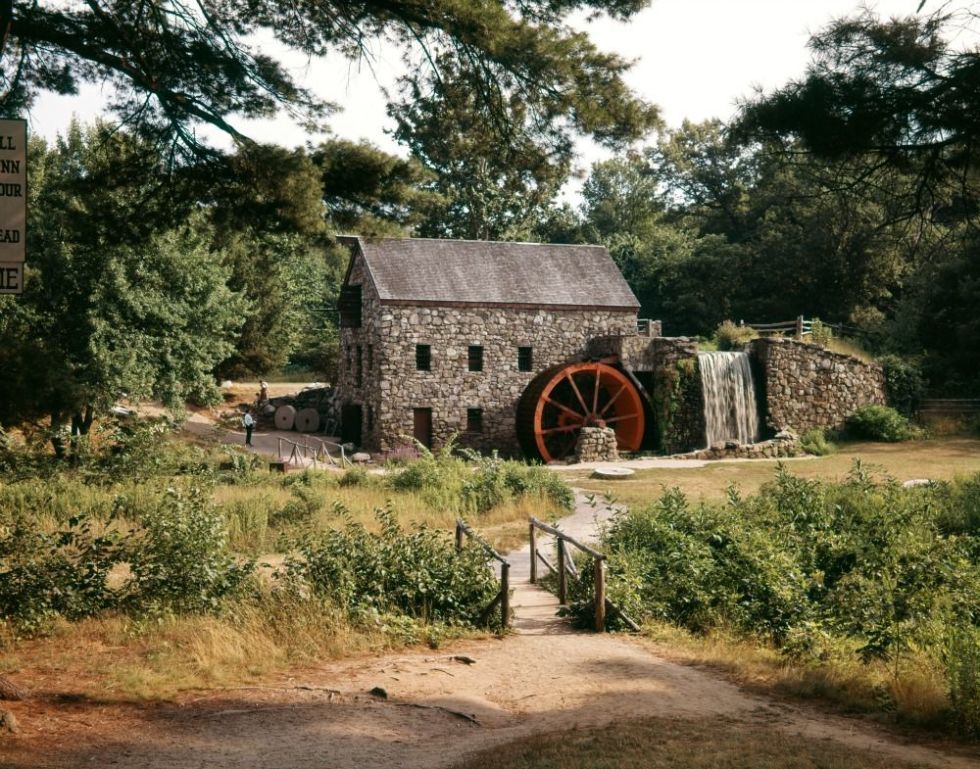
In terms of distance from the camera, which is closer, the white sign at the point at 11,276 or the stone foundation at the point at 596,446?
the white sign at the point at 11,276

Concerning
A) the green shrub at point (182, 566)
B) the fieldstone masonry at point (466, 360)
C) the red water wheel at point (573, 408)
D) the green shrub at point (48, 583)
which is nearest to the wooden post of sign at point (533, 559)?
the green shrub at point (182, 566)

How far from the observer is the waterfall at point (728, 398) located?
27016mm

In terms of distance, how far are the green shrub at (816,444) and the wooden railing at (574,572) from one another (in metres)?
16.0

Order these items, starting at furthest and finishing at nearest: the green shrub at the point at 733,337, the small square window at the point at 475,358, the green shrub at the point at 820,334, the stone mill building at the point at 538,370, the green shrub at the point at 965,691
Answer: the green shrub at the point at 733,337 → the green shrub at the point at 820,334 → the small square window at the point at 475,358 → the stone mill building at the point at 538,370 → the green shrub at the point at 965,691

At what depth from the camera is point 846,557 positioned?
34.6 feet

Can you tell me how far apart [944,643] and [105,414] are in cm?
1863

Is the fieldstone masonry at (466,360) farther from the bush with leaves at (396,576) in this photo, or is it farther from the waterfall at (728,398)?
the bush with leaves at (396,576)

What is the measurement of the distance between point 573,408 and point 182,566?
805 inches

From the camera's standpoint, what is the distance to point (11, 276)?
5.36 m

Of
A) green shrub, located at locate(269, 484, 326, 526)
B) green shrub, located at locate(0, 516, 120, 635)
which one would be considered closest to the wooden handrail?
green shrub, located at locate(269, 484, 326, 526)

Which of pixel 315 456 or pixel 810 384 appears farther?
pixel 810 384

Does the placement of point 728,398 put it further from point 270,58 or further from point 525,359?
point 270,58

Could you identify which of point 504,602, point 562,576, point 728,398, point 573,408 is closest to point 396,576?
point 504,602

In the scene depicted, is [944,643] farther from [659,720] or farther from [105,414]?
[105,414]
